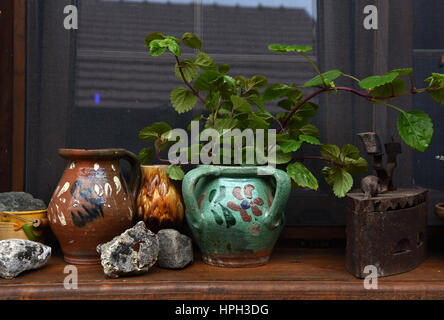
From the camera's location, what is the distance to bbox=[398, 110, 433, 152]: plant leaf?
3.12 feet

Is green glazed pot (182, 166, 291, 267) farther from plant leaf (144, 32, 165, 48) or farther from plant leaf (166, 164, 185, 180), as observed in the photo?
plant leaf (144, 32, 165, 48)

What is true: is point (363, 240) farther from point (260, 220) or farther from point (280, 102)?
point (280, 102)

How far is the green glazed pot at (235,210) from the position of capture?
0.96 meters

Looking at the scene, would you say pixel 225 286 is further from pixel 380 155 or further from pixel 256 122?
pixel 380 155

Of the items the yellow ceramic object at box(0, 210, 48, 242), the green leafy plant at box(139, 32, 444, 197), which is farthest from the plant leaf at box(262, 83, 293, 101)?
the yellow ceramic object at box(0, 210, 48, 242)

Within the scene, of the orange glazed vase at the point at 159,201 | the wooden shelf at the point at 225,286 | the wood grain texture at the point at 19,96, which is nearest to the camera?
the wooden shelf at the point at 225,286

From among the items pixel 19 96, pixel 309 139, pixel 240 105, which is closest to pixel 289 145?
pixel 309 139

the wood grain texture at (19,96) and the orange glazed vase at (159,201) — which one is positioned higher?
the wood grain texture at (19,96)

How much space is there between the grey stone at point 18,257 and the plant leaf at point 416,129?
85cm

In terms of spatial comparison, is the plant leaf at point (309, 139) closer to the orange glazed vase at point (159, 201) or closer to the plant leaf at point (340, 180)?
the plant leaf at point (340, 180)

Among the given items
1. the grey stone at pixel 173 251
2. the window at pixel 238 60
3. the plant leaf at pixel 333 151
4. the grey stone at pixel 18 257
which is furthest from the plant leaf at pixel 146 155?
the plant leaf at pixel 333 151

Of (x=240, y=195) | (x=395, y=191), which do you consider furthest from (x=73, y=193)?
(x=395, y=191)

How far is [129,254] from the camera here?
93 cm

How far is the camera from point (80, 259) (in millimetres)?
1030
